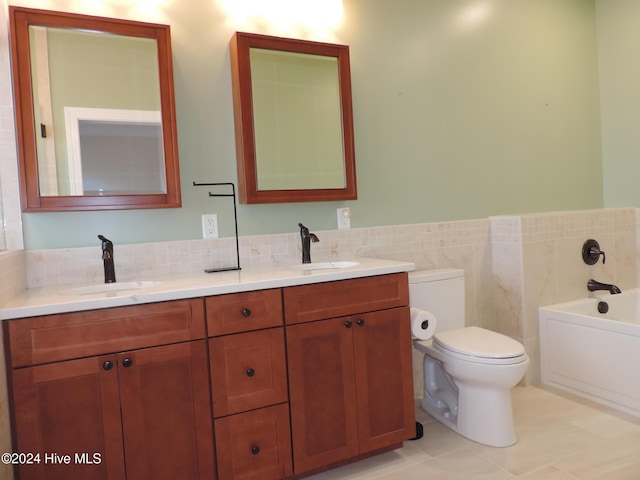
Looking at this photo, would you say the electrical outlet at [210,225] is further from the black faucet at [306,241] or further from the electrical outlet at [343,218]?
the electrical outlet at [343,218]

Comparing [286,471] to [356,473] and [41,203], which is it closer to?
[356,473]

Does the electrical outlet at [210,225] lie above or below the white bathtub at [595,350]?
above

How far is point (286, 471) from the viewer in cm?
175

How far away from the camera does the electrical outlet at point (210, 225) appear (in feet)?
7.17

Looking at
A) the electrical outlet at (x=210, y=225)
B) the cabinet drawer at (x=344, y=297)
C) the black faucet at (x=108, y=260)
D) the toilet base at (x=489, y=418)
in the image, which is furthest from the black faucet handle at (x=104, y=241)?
the toilet base at (x=489, y=418)

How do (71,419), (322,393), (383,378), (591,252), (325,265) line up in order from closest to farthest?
(71,419), (322,393), (383,378), (325,265), (591,252)

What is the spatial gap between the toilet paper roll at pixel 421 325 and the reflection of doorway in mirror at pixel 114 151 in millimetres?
1280

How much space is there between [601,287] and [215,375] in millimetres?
2569

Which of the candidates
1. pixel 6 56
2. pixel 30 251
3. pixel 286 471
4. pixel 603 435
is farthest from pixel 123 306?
pixel 603 435

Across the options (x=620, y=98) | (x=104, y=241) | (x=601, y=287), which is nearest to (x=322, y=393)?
(x=104, y=241)

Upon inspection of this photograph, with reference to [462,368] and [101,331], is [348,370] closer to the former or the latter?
[462,368]

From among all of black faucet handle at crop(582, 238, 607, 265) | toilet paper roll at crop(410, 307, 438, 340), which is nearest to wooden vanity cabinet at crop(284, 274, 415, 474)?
Answer: toilet paper roll at crop(410, 307, 438, 340)

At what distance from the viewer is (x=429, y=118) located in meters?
2.74

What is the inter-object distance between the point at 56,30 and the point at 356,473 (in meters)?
2.23
